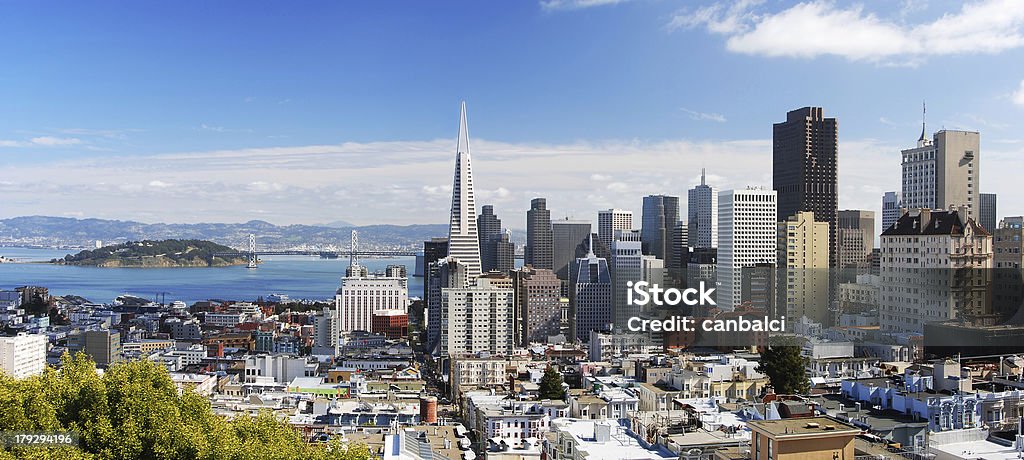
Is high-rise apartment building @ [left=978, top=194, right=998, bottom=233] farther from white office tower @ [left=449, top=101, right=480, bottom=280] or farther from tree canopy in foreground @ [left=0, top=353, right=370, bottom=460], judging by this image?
tree canopy in foreground @ [left=0, top=353, right=370, bottom=460]

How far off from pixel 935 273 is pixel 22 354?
12.0m

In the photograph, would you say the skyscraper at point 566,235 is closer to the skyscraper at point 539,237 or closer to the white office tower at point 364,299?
the skyscraper at point 539,237

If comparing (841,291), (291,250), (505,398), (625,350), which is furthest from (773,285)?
(291,250)

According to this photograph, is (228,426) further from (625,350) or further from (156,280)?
(156,280)

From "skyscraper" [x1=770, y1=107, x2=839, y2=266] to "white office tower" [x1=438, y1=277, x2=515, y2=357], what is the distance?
35.6 ft

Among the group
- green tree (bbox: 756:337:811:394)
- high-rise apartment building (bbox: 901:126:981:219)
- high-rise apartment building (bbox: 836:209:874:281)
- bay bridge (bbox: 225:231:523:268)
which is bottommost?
green tree (bbox: 756:337:811:394)

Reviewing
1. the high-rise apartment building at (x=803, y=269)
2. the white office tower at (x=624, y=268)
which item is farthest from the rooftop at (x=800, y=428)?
the white office tower at (x=624, y=268)

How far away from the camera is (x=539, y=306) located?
18.5 meters

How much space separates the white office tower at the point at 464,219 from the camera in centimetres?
2148

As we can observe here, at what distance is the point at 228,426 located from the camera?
3.05 metres

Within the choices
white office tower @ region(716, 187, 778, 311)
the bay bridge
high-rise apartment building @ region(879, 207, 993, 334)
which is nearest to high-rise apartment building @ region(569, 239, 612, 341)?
white office tower @ region(716, 187, 778, 311)

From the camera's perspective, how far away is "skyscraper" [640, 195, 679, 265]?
93.7 feet

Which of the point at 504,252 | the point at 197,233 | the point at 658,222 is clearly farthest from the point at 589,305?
the point at 197,233

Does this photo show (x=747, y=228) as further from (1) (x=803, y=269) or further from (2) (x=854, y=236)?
(2) (x=854, y=236)
